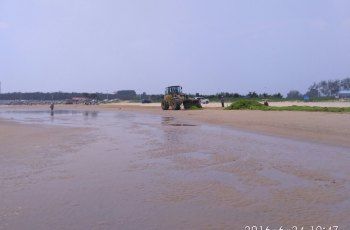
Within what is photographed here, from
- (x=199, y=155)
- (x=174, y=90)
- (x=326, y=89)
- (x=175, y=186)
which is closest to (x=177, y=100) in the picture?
(x=174, y=90)

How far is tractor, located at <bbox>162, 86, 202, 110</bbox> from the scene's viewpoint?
42266 millimetres

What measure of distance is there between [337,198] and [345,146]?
677cm

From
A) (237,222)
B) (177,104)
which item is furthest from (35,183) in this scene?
(177,104)

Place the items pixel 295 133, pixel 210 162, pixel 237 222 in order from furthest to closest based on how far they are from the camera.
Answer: pixel 295 133 → pixel 210 162 → pixel 237 222

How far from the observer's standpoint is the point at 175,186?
7.80m

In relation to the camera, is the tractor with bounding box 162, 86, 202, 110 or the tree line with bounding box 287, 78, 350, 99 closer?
the tractor with bounding box 162, 86, 202, 110

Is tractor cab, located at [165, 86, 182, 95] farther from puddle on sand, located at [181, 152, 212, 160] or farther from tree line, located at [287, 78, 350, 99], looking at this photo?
tree line, located at [287, 78, 350, 99]

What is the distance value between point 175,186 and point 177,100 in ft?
112

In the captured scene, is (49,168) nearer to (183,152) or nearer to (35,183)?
(35,183)

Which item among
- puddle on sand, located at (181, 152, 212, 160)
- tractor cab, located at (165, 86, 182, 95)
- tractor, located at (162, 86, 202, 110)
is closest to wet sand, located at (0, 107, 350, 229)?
puddle on sand, located at (181, 152, 212, 160)

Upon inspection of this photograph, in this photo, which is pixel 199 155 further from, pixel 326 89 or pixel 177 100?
pixel 326 89

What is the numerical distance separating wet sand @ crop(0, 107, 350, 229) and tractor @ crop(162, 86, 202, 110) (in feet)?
93.1

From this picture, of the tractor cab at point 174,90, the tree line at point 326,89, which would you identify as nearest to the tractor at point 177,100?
the tractor cab at point 174,90

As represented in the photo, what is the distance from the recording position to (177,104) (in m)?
42.3
